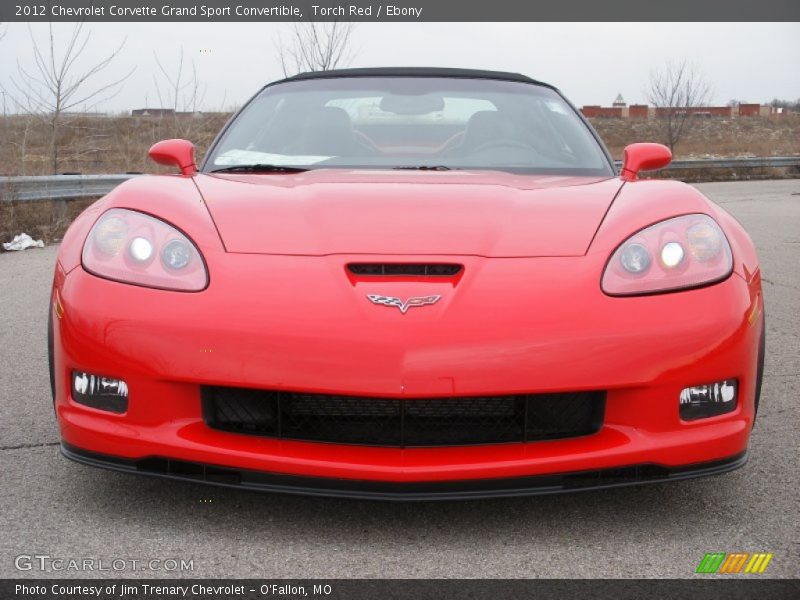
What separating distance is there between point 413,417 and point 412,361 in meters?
0.20

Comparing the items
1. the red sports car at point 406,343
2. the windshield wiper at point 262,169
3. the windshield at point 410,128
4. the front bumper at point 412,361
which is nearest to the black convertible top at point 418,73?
the windshield at point 410,128

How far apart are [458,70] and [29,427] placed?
2.27m

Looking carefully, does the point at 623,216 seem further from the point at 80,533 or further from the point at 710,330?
the point at 80,533

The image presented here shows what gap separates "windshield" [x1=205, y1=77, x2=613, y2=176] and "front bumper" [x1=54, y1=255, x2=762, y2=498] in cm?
104

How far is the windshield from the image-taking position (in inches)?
129

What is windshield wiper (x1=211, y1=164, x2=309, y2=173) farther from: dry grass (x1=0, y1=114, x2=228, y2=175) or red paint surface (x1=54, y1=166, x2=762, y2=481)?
dry grass (x1=0, y1=114, x2=228, y2=175)

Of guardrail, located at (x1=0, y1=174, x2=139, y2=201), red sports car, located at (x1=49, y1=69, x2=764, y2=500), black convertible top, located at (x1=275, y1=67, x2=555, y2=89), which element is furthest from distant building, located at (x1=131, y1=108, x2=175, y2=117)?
red sports car, located at (x1=49, y1=69, x2=764, y2=500)

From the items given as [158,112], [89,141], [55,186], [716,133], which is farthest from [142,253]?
[716,133]

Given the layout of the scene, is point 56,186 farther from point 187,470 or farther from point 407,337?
point 407,337

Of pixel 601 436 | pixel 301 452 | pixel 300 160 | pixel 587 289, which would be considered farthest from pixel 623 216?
pixel 300 160

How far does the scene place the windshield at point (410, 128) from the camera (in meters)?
3.28

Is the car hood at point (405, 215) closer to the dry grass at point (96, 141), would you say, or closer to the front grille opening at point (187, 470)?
A: the front grille opening at point (187, 470)

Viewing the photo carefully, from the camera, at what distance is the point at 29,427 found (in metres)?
3.16

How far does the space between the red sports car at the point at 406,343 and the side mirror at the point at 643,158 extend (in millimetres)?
685
